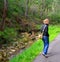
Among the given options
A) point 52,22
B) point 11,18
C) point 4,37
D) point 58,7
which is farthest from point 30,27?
point 58,7

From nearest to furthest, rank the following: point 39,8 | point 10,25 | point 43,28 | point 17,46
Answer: point 43,28 → point 17,46 → point 10,25 → point 39,8

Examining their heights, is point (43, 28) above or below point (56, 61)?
above

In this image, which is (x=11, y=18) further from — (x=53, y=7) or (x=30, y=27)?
(x=53, y=7)

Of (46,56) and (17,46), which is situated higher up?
(46,56)

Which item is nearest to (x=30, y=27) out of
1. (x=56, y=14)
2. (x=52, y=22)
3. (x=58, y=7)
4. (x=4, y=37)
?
(x=4, y=37)

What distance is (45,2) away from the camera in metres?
68.4

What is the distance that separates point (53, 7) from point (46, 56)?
55089 millimetres

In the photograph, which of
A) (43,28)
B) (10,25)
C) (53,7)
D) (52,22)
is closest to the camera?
(43,28)

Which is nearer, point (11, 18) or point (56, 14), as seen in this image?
point (11, 18)

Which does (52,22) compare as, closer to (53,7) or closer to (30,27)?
(53,7)

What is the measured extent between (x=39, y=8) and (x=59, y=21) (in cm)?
725

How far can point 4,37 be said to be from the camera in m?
26.3

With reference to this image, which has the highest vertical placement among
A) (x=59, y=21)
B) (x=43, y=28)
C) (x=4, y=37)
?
(x=43, y=28)

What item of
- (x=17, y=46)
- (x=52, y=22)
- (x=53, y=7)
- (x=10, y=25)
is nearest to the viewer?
(x=17, y=46)
